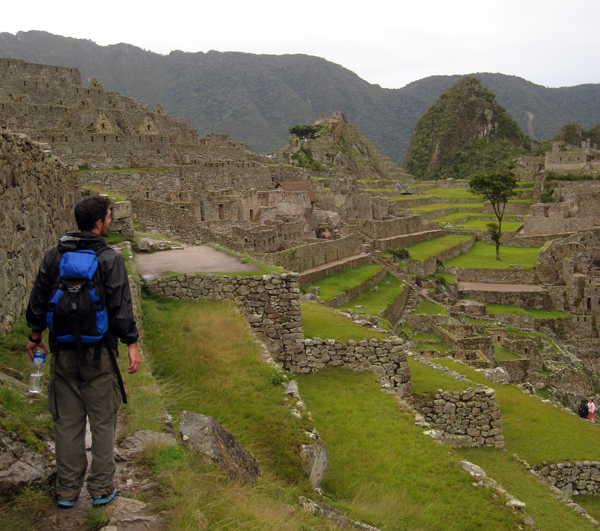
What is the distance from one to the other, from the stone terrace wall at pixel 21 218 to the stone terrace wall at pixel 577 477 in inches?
350

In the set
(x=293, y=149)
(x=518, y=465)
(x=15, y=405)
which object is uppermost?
(x=293, y=149)

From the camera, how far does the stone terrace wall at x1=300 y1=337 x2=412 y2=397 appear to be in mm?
8711

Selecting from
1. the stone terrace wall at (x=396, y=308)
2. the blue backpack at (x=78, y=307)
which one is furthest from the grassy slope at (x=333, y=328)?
the stone terrace wall at (x=396, y=308)

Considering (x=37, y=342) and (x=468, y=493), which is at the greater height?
(x=37, y=342)

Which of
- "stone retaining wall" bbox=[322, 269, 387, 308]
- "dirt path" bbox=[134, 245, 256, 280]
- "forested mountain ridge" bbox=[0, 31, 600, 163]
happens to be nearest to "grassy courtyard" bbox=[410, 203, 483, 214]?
"stone retaining wall" bbox=[322, 269, 387, 308]

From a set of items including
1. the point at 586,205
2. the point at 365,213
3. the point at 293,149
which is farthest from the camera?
the point at 293,149

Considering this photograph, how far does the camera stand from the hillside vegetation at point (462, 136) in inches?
4931

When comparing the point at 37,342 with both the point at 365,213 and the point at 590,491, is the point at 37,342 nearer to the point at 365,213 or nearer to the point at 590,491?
the point at 590,491

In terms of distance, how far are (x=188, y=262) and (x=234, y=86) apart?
117 m

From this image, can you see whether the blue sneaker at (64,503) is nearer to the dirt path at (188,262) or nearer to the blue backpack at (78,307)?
the blue backpack at (78,307)

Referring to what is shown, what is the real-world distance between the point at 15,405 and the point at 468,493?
213 inches

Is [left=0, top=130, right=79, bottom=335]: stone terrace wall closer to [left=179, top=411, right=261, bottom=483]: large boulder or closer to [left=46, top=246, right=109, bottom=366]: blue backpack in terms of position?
[left=46, top=246, right=109, bottom=366]: blue backpack

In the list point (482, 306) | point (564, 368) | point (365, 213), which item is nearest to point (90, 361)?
point (564, 368)

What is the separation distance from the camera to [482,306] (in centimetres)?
2861
